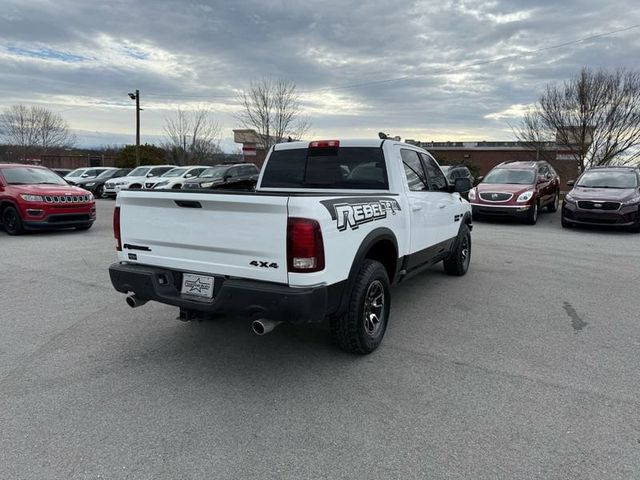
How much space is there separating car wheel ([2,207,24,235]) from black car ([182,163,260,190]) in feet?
23.0

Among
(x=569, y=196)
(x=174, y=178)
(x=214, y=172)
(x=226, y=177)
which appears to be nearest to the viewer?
(x=569, y=196)

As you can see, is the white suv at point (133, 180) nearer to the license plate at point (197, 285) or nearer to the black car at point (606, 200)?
the black car at point (606, 200)

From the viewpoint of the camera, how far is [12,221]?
1060 centimetres

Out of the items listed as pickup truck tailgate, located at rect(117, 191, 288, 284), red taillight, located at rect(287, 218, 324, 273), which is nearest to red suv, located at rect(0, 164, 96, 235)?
pickup truck tailgate, located at rect(117, 191, 288, 284)

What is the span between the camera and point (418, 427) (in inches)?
117

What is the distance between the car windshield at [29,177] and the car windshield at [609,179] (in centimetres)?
1423

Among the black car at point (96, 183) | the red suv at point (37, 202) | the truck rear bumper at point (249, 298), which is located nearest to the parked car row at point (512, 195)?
the red suv at point (37, 202)

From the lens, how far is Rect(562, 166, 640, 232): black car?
1180 centimetres

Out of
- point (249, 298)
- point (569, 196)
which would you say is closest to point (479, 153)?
point (569, 196)

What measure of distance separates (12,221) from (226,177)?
8662 millimetres

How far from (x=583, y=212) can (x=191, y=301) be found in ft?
39.0

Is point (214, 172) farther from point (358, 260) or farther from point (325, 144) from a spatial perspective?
point (358, 260)

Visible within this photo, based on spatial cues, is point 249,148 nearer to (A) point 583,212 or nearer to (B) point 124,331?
(A) point 583,212

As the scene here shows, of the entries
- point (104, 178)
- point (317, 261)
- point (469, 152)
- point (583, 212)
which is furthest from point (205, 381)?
point (469, 152)
